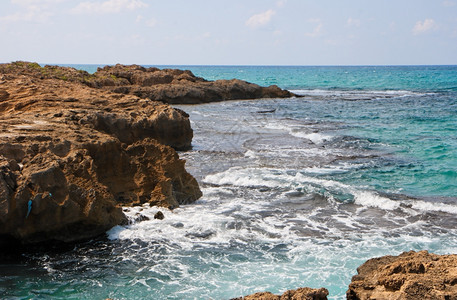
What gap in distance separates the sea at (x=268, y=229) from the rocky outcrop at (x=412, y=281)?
181 cm

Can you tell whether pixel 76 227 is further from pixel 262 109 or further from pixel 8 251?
pixel 262 109

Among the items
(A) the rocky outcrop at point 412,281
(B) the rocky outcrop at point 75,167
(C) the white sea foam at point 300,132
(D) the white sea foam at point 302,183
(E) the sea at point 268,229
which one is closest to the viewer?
(A) the rocky outcrop at point 412,281

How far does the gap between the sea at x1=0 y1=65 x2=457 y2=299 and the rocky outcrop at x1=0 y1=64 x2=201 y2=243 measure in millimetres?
425

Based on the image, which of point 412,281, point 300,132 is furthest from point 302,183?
point 300,132

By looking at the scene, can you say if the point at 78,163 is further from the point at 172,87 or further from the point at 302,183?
the point at 172,87

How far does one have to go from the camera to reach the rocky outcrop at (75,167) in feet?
26.7

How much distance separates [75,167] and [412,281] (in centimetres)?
670

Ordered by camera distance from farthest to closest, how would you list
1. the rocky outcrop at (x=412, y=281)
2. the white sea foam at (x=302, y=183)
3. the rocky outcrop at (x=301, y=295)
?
1. the white sea foam at (x=302, y=183)
2. the rocky outcrop at (x=301, y=295)
3. the rocky outcrop at (x=412, y=281)

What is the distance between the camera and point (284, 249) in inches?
336

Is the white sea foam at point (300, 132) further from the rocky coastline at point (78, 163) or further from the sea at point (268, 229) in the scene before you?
the rocky coastline at point (78, 163)

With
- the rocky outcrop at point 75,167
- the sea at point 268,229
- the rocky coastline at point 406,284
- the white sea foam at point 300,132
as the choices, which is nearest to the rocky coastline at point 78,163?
the rocky outcrop at point 75,167

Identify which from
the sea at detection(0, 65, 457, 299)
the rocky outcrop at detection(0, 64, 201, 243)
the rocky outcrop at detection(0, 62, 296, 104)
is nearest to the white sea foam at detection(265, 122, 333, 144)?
the sea at detection(0, 65, 457, 299)

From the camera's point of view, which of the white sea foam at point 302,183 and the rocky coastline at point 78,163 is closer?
the rocky coastline at point 78,163

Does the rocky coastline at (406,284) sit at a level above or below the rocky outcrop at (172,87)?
below
